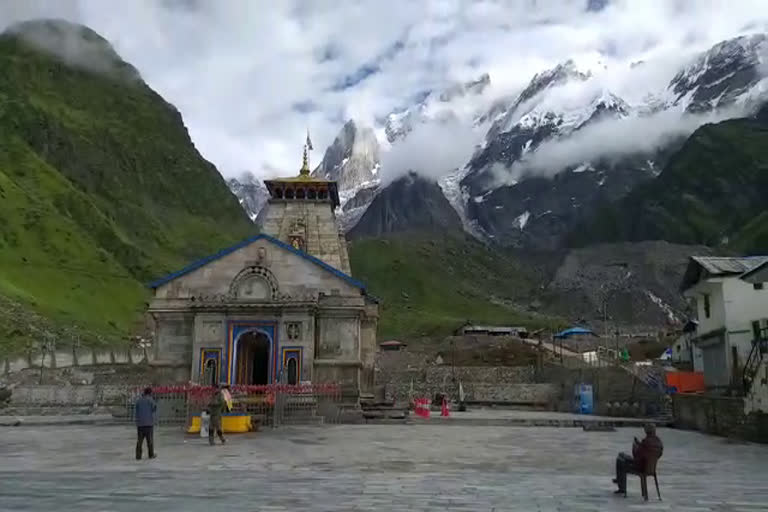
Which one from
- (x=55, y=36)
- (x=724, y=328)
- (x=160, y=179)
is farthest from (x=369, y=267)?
(x=724, y=328)

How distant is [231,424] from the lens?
25.0m

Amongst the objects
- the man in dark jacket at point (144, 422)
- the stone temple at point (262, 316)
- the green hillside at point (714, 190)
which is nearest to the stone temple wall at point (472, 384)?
the stone temple at point (262, 316)

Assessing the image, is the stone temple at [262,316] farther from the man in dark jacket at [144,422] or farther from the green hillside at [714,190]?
the green hillside at [714,190]

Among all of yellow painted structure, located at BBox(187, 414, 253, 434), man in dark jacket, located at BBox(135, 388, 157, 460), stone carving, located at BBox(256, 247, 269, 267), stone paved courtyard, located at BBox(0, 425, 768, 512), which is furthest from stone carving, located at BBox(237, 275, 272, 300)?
man in dark jacket, located at BBox(135, 388, 157, 460)

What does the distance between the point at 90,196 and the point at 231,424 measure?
130413 mm

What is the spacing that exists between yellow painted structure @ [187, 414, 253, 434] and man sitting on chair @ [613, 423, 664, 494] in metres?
15.7

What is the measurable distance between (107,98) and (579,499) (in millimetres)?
188320

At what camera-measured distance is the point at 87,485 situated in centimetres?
1275

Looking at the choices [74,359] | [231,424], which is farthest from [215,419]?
[74,359]

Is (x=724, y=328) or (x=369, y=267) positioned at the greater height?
(x=369, y=267)

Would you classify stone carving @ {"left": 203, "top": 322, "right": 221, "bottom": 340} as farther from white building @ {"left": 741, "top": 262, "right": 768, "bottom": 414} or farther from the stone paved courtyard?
white building @ {"left": 741, "top": 262, "right": 768, "bottom": 414}

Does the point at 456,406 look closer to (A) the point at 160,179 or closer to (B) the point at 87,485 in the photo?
(B) the point at 87,485

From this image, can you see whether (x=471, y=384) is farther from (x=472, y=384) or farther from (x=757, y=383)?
(x=757, y=383)

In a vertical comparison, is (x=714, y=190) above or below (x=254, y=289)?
above
